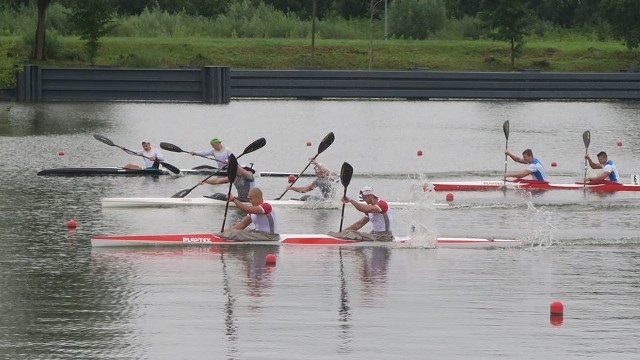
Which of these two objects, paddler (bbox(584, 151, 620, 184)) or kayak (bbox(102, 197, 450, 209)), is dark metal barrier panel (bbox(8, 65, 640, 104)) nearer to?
paddler (bbox(584, 151, 620, 184))

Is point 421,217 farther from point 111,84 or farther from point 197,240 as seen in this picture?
point 111,84

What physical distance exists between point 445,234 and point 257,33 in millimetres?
56406

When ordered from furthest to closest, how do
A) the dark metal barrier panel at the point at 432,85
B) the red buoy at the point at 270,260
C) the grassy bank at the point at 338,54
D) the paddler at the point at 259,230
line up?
1. the grassy bank at the point at 338,54
2. the dark metal barrier panel at the point at 432,85
3. the paddler at the point at 259,230
4. the red buoy at the point at 270,260

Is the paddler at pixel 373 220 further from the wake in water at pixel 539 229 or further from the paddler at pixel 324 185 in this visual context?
the paddler at pixel 324 185

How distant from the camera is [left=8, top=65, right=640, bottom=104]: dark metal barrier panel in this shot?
69188 millimetres

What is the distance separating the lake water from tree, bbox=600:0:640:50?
36.4 m

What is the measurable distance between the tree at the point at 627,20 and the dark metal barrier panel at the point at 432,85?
23.3 feet

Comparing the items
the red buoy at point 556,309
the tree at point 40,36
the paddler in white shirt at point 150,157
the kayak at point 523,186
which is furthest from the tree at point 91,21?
the red buoy at point 556,309

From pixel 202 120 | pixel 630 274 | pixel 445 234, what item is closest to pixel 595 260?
pixel 630 274

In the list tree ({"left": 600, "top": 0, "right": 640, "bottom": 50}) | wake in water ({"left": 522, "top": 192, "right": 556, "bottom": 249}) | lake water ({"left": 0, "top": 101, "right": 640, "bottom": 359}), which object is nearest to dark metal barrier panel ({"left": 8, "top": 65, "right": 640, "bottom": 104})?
tree ({"left": 600, "top": 0, "right": 640, "bottom": 50})

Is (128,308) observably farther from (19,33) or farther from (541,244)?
(19,33)

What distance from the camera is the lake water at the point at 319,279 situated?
63.2 ft

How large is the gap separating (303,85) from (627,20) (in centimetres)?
2101

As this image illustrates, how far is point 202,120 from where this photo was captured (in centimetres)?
6041
